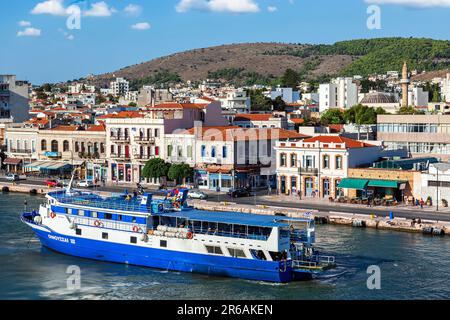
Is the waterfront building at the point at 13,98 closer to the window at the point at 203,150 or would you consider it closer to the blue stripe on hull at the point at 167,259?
the window at the point at 203,150

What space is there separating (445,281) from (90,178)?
4136cm

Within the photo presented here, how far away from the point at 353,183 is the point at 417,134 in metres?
14.1

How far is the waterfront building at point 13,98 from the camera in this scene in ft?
301

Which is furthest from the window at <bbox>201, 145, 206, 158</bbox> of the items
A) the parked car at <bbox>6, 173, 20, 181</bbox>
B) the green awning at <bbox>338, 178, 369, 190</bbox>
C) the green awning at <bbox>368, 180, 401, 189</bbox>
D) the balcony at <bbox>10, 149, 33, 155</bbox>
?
the balcony at <bbox>10, 149, 33, 155</bbox>

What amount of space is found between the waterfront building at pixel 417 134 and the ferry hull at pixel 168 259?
30.7 metres

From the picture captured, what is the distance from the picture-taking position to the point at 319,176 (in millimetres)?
53844

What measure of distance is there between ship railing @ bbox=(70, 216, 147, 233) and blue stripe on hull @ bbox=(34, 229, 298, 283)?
76 cm

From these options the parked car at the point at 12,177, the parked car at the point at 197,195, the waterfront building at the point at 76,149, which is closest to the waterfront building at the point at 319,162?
the parked car at the point at 197,195

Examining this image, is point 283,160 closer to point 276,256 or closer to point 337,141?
point 337,141

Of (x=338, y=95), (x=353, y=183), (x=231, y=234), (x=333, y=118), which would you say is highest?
(x=338, y=95)

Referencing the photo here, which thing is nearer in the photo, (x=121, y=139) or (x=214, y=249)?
(x=214, y=249)

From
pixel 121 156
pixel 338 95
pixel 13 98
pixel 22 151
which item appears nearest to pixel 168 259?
pixel 121 156

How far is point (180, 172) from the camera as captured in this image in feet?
197
